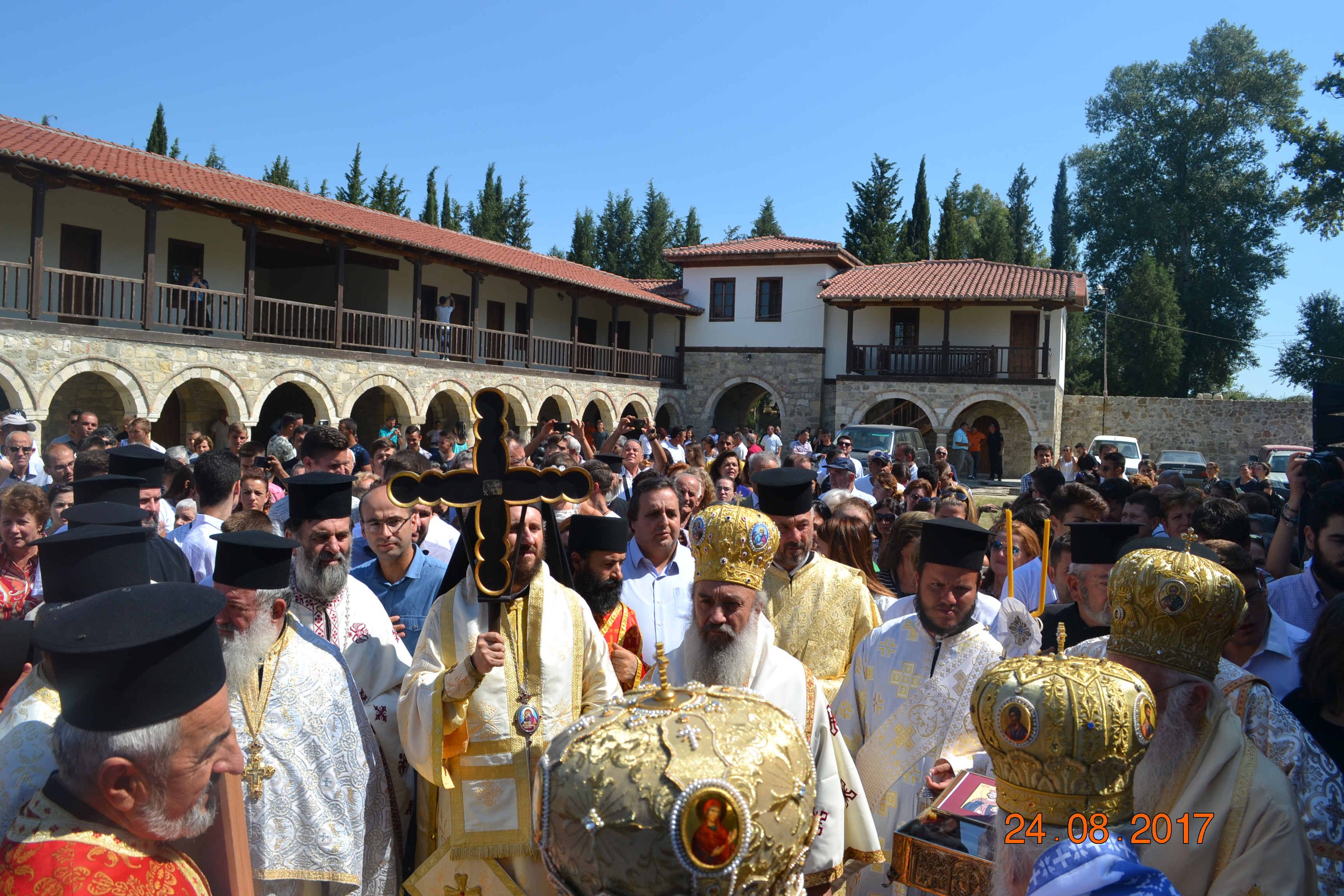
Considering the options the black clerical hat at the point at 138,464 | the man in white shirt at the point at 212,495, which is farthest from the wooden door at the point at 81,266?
the man in white shirt at the point at 212,495

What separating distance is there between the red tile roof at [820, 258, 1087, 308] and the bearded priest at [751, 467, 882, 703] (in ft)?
77.5

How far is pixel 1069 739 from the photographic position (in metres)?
1.65

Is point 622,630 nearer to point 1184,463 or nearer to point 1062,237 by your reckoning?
point 1184,463

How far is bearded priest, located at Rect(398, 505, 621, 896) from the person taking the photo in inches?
106

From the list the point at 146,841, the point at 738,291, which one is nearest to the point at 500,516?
the point at 146,841

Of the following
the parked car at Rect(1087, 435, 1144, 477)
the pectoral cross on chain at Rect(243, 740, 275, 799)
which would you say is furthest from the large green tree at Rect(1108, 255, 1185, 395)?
the pectoral cross on chain at Rect(243, 740, 275, 799)

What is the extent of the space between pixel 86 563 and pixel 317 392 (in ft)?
55.9

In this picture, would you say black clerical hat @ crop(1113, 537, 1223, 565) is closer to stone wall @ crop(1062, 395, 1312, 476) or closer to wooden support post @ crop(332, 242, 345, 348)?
wooden support post @ crop(332, 242, 345, 348)

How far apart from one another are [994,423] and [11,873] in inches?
1105

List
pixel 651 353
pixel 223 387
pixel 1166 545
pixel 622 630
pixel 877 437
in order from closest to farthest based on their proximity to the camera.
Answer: pixel 1166 545 → pixel 622 630 → pixel 223 387 → pixel 877 437 → pixel 651 353

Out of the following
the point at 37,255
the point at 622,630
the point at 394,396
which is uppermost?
the point at 37,255

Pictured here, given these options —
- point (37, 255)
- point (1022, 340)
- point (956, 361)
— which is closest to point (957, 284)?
point (956, 361)

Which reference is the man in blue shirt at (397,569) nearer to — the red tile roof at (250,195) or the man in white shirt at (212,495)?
the man in white shirt at (212,495)

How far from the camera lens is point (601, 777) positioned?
3.70 feet
